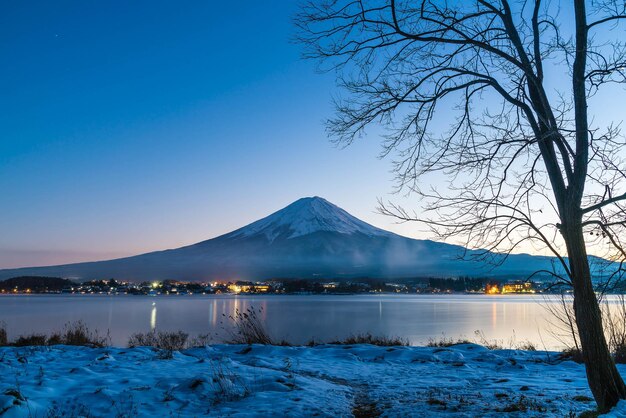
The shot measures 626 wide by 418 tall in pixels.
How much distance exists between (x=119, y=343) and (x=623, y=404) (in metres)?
23.8

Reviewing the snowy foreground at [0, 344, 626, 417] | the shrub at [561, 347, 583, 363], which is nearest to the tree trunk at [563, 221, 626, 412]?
the snowy foreground at [0, 344, 626, 417]

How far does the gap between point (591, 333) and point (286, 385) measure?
4022mm

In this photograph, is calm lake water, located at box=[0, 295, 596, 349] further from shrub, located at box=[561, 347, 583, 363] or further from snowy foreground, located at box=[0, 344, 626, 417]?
snowy foreground, located at box=[0, 344, 626, 417]

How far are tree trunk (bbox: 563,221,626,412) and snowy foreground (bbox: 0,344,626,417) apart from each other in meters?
0.27

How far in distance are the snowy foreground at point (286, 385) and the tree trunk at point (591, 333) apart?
0.27 meters

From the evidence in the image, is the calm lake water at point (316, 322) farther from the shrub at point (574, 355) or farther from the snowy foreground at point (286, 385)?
the snowy foreground at point (286, 385)

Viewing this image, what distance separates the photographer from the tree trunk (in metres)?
4.93

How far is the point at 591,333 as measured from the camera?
5.04 meters

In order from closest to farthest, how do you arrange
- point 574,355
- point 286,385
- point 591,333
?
point 591,333
point 286,385
point 574,355

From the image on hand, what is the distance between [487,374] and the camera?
8383 mm

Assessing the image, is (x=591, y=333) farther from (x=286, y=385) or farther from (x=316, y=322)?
(x=316, y=322)

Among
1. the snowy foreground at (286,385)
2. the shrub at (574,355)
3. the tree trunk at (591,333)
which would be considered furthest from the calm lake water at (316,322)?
the tree trunk at (591,333)

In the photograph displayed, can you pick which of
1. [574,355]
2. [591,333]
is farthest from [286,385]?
[574,355]

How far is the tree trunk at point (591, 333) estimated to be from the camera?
493cm
